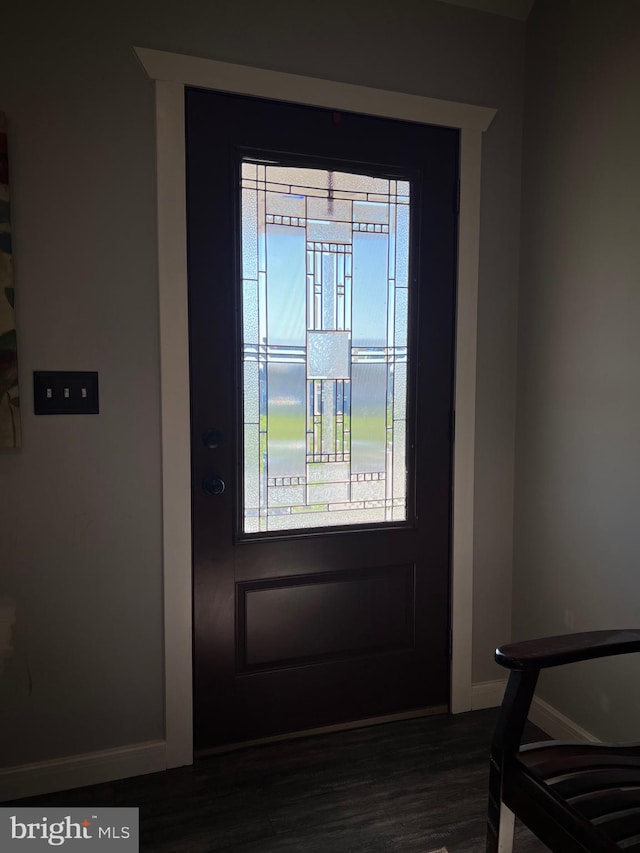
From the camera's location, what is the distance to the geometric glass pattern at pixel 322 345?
209 cm

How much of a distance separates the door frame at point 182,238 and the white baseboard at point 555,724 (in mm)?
→ 1246

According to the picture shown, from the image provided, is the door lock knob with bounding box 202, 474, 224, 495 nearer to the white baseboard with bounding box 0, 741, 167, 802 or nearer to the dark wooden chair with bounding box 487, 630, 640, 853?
the white baseboard with bounding box 0, 741, 167, 802

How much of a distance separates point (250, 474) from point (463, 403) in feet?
2.72

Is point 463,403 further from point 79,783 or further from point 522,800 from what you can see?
point 79,783

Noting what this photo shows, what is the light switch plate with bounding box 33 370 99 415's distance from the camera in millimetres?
1874

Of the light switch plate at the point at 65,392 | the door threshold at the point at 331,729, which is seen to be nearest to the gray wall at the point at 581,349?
the door threshold at the point at 331,729

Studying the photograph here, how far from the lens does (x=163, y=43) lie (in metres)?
1.91

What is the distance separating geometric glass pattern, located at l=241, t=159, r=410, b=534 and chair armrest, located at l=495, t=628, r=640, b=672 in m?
0.92

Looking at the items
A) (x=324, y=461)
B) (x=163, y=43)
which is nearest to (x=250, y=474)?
→ (x=324, y=461)

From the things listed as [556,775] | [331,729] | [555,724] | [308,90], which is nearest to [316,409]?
[308,90]

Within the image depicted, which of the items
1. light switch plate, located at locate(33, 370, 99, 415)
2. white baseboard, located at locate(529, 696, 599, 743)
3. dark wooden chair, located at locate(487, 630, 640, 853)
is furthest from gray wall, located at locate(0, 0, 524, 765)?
white baseboard, located at locate(529, 696, 599, 743)

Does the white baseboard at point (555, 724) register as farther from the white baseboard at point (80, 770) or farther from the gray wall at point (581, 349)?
the white baseboard at point (80, 770)
